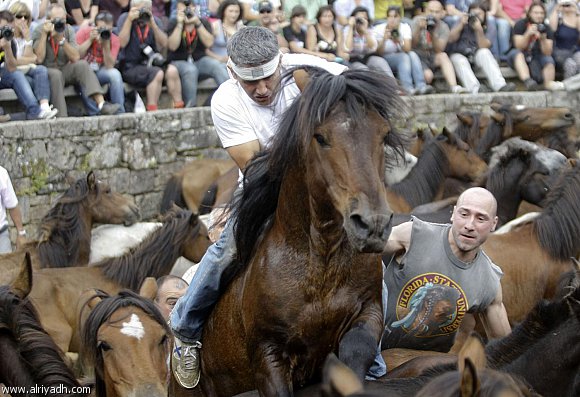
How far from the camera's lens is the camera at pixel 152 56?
47.4 ft

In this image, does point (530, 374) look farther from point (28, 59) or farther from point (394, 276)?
point (28, 59)

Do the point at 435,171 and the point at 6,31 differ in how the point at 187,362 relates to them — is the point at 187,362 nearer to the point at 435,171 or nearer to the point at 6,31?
the point at 6,31

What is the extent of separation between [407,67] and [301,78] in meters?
12.1

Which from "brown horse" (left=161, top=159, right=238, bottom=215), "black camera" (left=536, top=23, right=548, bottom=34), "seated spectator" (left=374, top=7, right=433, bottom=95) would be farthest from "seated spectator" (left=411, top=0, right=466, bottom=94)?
"brown horse" (left=161, top=159, right=238, bottom=215)

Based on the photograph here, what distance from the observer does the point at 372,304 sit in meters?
5.10

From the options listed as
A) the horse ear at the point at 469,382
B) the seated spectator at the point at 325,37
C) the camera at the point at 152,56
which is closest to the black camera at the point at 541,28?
the seated spectator at the point at 325,37

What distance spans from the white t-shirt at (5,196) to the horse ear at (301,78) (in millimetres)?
6379

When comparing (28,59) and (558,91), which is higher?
(28,59)

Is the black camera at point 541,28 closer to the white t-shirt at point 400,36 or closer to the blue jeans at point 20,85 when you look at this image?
the white t-shirt at point 400,36

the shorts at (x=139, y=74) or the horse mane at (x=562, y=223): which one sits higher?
the horse mane at (x=562, y=223)

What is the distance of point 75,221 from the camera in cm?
1153

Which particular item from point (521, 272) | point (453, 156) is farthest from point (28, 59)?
point (521, 272)

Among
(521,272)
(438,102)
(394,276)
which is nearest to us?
(394,276)

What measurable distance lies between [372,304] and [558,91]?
14340 mm
